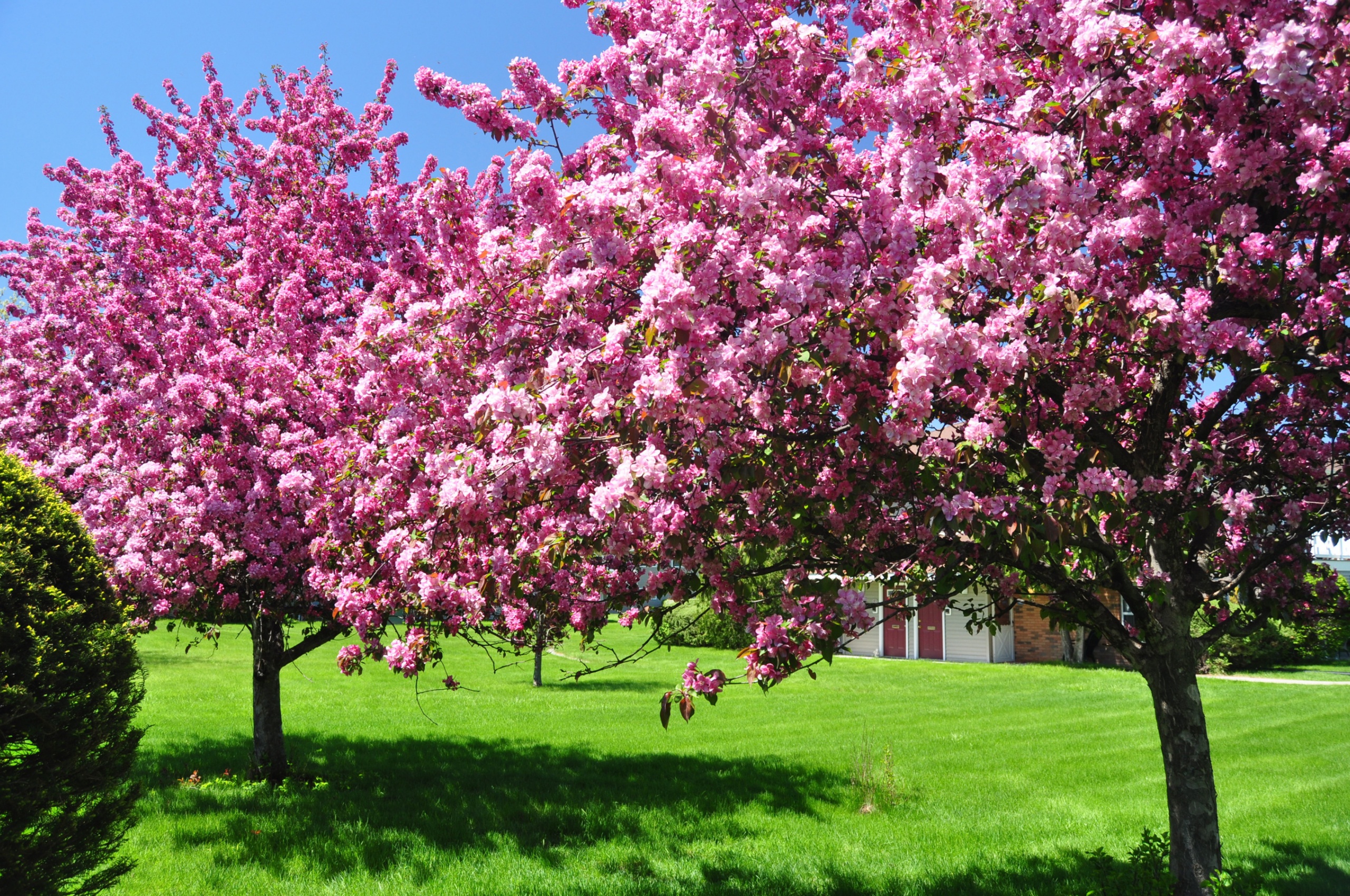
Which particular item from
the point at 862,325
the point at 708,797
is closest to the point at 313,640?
the point at 708,797

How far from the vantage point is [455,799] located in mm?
10219

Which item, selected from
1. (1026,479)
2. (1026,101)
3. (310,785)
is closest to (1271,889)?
→ (1026,479)

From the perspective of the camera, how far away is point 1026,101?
411 centimetres

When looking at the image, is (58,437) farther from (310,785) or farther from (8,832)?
(8,832)

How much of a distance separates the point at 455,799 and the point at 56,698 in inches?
255

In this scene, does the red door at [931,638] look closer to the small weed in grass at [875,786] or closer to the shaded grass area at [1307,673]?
the shaded grass area at [1307,673]

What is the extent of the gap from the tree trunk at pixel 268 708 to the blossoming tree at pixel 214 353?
3 cm

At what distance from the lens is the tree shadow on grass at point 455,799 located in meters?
8.32

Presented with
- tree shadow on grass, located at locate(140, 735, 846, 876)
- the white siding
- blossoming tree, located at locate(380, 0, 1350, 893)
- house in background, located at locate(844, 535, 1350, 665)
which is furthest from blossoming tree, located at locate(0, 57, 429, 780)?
the white siding

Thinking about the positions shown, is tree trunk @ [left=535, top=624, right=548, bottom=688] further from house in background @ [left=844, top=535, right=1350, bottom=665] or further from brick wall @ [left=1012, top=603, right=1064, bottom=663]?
brick wall @ [left=1012, top=603, right=1064, bottom=663]

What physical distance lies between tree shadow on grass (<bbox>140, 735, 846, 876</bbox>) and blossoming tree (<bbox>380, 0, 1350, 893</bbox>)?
4629mm

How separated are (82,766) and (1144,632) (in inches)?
268

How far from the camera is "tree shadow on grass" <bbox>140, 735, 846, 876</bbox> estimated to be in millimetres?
8320

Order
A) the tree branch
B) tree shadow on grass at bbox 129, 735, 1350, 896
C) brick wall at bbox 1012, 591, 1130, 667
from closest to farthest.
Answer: tree shadow on grass at bbox 129, 735, 1350, 896
the tree branch
brick wall at bbox 1012, 591, 1130, 667
